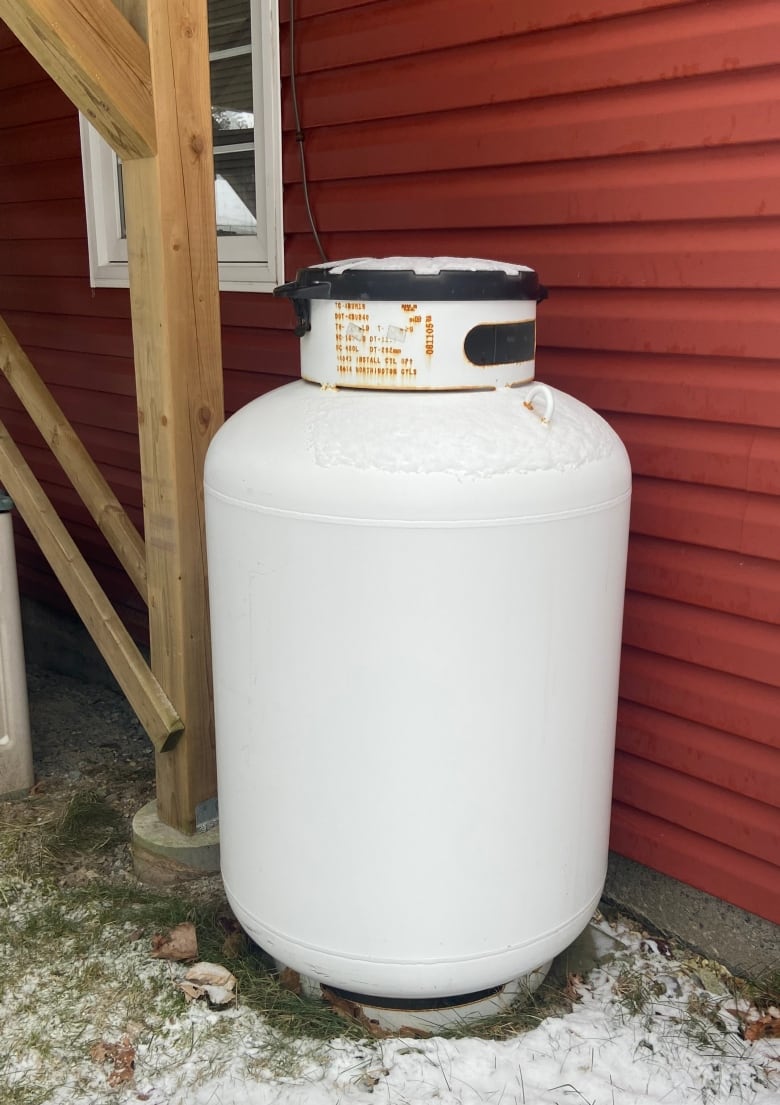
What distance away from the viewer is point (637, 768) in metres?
2.61

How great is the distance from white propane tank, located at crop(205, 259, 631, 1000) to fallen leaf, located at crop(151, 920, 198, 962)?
14.3 inches

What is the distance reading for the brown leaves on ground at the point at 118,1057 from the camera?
2084mm

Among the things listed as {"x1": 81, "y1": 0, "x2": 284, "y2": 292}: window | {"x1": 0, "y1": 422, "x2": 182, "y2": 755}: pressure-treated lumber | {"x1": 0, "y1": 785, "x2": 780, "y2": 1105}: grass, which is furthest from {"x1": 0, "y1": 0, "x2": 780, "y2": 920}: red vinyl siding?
{"x1": 0, "y1": 422, "x2": 182, "y2": 755}: pressure-treated lumber

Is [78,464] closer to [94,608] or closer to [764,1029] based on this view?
[94,608]

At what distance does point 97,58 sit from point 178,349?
0.63 m

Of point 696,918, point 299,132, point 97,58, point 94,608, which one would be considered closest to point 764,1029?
point 696,918

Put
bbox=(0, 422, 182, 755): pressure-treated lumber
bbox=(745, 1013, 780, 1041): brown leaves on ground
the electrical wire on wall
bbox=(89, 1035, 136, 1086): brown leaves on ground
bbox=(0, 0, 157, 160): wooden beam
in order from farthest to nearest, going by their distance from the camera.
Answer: the electrical wire on wall
bbox=(0, 422, 182, 755): pressure-treated lumber
bbox=(745, 1013, 780, 1041): brown leaves on ground
bbox=(89, 1035, 136, 1086): brown leaves on ground
bbox=(0, 0, 157, 160): wooden beam

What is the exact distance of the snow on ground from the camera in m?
2.02

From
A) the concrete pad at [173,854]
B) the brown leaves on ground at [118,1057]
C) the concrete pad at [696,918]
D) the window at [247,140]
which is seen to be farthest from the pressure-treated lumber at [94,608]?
the concrete pad at [696,918]

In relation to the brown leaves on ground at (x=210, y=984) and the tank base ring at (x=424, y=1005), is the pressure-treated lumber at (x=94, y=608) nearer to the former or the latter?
the brown leaves on ground at (x=210, y=984)

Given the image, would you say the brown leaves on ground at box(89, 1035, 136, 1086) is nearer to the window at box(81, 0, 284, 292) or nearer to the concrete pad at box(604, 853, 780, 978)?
the concrete pad at box(604, 853, 780, 978)

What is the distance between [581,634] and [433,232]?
1.42m

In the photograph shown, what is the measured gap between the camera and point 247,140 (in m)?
3.46

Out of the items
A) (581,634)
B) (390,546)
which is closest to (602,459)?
(581,634)
